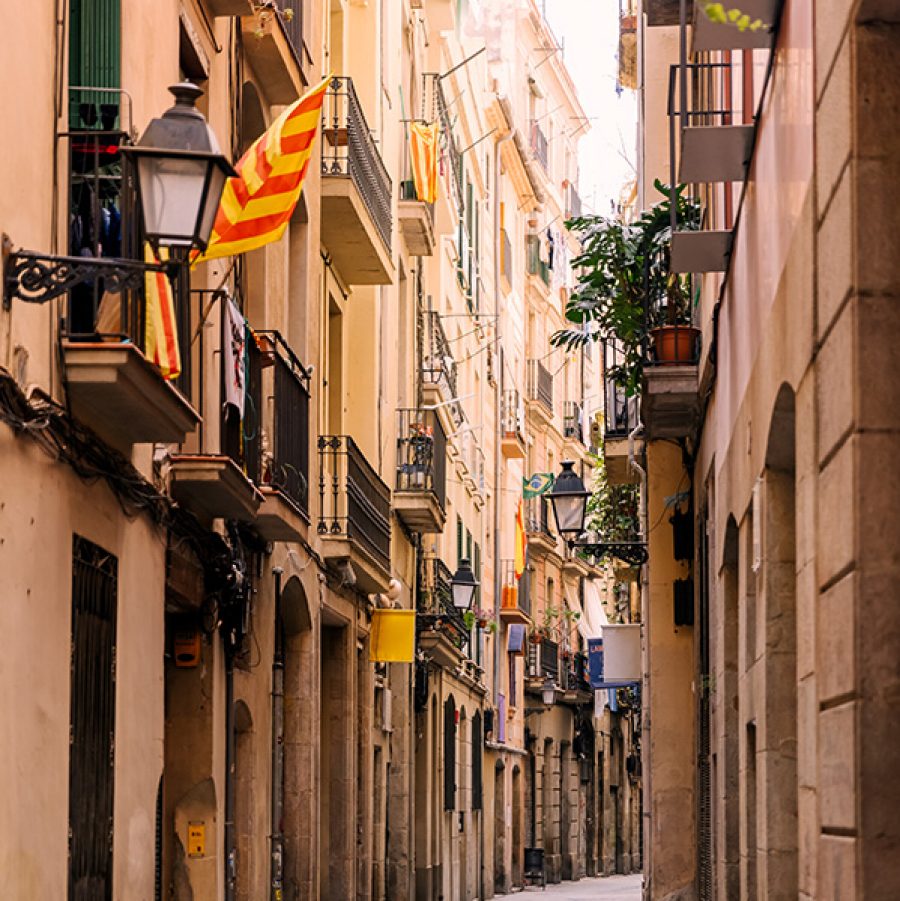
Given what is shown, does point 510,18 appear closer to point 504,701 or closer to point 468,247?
point 468,247

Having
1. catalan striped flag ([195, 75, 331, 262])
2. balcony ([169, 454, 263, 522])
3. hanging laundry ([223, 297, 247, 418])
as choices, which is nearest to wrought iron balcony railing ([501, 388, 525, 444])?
hanging laundry ([223, 297, 247, 418])

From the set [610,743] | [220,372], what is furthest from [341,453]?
[610,743]

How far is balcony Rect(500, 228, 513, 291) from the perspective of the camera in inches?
1948

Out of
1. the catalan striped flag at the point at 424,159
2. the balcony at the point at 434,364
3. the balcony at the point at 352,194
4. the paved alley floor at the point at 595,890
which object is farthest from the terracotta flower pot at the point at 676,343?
the paved alley floor at the point at 595,890

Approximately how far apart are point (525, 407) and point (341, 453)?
3373 centimetres

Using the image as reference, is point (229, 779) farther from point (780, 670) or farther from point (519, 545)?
point (519, 545)

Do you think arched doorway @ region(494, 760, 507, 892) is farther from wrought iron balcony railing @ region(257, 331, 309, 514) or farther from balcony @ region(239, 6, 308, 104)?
balcony @ region(239, 6, 308, 104)

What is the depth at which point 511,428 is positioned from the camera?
51.2 meters

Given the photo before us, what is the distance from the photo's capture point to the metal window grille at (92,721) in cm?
1079

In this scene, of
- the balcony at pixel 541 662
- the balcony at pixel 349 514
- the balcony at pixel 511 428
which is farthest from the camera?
the balcony at pixel 541 662

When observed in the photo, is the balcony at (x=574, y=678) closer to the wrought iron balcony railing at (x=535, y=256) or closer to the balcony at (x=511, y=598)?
the balcony at (x=511, y=598)

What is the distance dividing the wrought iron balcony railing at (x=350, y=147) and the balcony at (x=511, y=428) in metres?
A: 25.6

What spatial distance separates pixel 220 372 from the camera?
1455 centimetres

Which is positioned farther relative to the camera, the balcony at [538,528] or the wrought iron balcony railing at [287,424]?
the balcony at [538,528]
